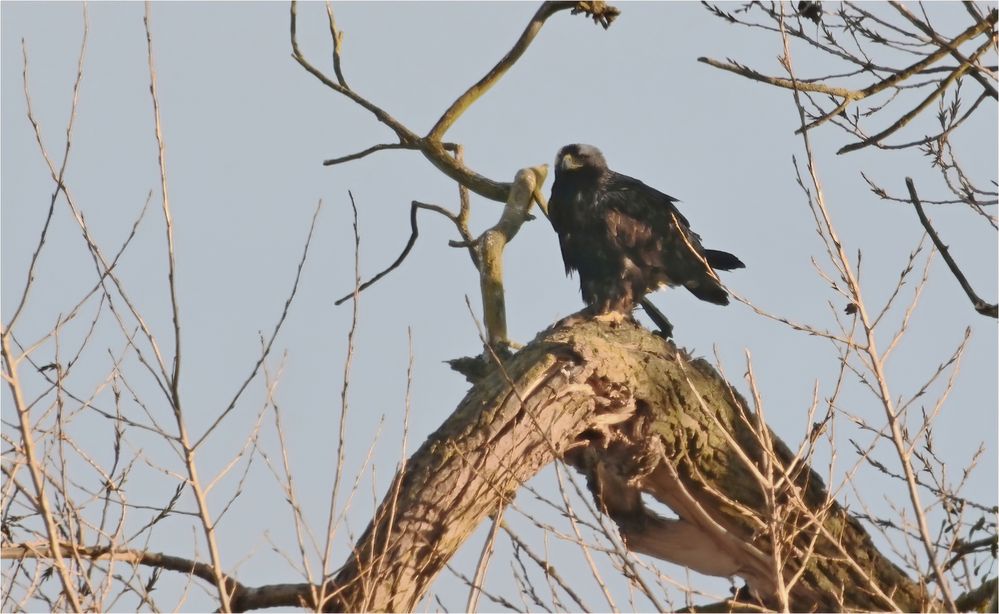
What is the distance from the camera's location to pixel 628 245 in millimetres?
6195

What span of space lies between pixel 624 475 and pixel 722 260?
1978mm

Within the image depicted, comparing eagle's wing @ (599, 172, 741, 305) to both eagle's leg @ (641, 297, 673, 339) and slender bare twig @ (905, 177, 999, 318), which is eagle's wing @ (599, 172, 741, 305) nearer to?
eagle's leg @ (641, 297, 673, 339)

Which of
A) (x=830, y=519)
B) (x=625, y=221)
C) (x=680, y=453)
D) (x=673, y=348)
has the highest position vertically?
(x=625, y=221)

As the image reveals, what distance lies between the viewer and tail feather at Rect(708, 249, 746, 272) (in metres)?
6.05

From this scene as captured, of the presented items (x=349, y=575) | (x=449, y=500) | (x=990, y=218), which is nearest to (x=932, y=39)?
(x=990, y=218)

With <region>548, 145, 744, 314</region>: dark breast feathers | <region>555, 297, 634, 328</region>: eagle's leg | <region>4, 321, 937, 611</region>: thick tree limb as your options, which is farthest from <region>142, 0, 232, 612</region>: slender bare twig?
<region>548, 145, 744, 314</region>: dark breast feathers

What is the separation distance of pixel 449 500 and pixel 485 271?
1365mm

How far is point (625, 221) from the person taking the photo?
627cm

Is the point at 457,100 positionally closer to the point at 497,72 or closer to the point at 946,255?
the point at 497,72

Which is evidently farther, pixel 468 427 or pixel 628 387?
pixel 628 387

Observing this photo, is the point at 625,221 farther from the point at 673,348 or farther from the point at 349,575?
the point at 349,575

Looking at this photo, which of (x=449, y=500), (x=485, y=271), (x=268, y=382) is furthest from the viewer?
(x=485, y=271)

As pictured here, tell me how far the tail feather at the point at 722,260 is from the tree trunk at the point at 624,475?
4.98 feet

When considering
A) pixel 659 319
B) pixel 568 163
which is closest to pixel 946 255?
pixel 659 319
